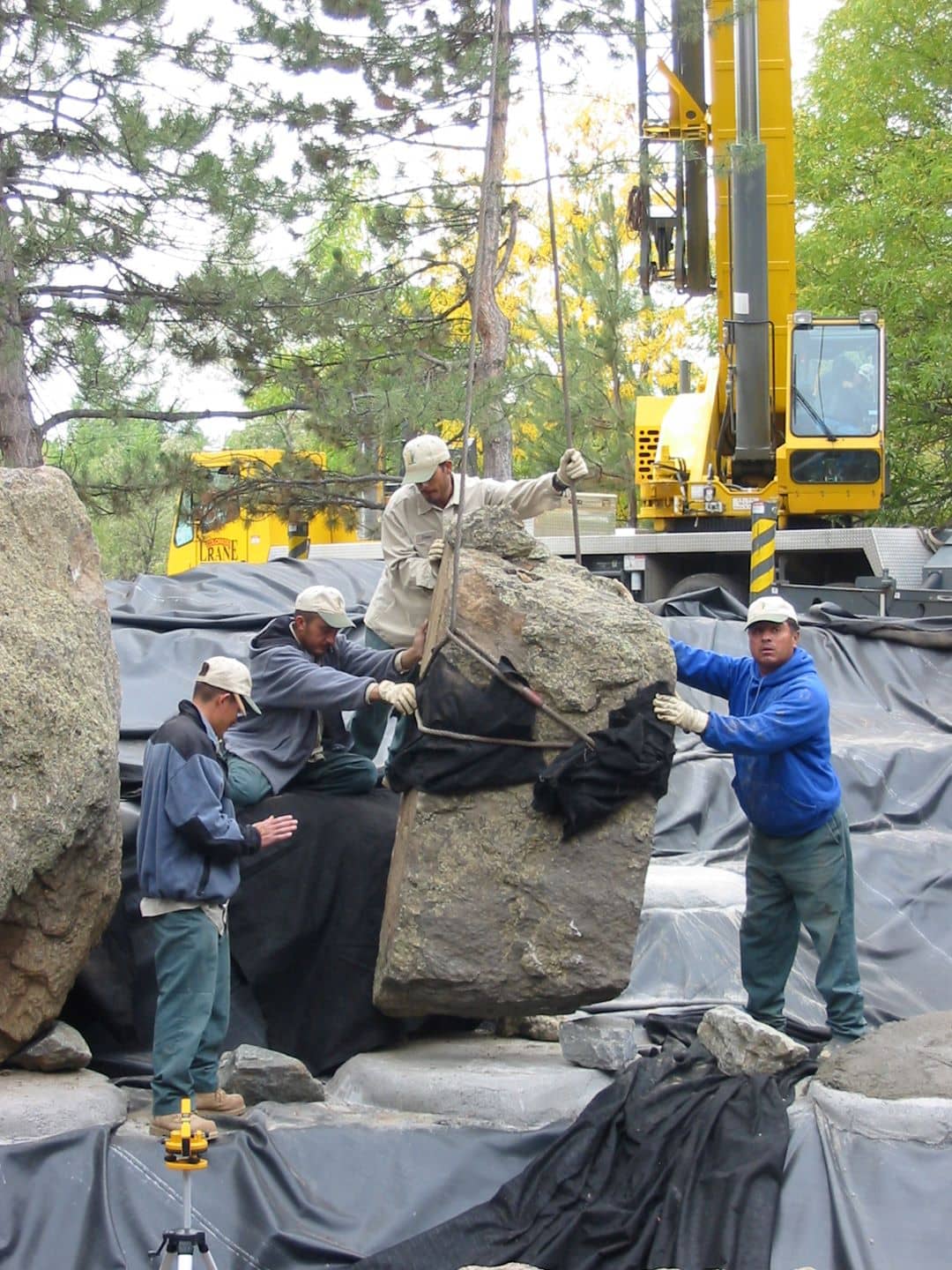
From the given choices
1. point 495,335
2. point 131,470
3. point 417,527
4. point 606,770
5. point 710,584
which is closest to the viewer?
point 606,770

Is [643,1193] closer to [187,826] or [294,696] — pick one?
[187,826]

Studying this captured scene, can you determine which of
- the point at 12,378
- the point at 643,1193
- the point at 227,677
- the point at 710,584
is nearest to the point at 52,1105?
the point at 227,677

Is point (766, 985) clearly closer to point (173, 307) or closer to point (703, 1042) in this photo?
point (703, 1042)

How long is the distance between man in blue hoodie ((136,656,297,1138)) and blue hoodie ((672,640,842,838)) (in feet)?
5.11

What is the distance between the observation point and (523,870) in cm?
488

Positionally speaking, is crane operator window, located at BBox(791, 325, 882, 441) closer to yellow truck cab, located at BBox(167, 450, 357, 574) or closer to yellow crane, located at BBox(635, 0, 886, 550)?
yellow crane, located at BBox(635, 0, 886, 550)

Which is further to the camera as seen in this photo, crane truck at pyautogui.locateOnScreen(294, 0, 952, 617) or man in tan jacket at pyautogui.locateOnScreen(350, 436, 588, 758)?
crane truck at pyautogui.locateOnScreen(294, 0, 952, 617)

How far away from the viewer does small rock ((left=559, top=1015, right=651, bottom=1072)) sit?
4.93 m

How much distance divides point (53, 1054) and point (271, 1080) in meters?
0.74

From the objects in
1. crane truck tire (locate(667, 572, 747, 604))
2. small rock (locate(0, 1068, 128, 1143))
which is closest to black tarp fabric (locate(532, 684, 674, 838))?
small rock (locate(0, 1068, 128, 1143))

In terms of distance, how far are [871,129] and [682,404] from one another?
645 cm

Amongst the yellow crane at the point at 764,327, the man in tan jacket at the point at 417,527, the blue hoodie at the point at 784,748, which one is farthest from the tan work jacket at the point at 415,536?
the yellow crane at the point at 764,327

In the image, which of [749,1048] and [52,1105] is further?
[749,1048]

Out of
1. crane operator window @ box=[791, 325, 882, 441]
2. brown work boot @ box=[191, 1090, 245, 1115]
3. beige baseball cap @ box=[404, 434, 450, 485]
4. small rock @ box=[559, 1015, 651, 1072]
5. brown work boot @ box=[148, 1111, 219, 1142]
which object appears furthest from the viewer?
crane operator window @ box=[791, 325, 882, 441]
